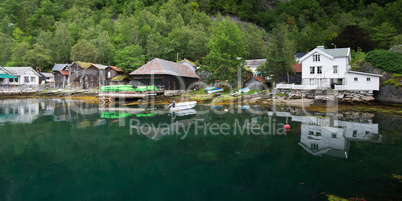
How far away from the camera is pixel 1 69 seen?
51.1 metres

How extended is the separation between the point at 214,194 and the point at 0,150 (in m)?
12.3

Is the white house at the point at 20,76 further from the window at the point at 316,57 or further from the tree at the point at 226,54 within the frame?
the window at the point at 316,57

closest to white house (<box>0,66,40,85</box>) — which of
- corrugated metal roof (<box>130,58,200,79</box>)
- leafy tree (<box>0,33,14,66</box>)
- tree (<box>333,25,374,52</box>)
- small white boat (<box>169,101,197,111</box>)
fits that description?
leafy tree (<box>0,33,14,66</box>)

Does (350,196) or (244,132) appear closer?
(350,196)

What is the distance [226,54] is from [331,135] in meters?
27.1

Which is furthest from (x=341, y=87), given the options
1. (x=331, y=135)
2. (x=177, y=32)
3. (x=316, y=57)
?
(x=177, y=32)

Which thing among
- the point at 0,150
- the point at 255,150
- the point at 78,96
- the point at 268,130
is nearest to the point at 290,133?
the point at 268,130

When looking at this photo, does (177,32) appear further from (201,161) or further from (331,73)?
(201,161)

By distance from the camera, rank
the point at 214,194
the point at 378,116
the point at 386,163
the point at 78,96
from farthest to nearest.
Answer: the point at 78,96, the point at 378,116, the point at 386,163, the point at 214,194

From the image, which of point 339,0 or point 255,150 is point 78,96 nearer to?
point 255,150

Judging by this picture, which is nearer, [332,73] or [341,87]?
[341,87]

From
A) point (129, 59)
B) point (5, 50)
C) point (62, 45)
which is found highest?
point (62, 45)

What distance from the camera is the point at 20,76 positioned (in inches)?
2144

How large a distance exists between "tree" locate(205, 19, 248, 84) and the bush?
19.8 metres
